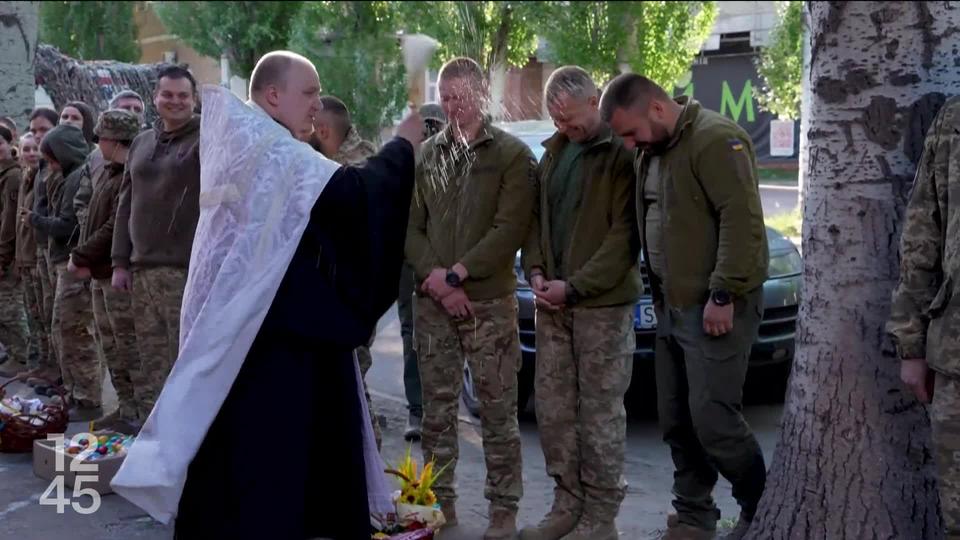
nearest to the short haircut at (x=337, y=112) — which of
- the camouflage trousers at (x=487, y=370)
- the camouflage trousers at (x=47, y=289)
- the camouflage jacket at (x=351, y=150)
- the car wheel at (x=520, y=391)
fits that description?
the camouflage jacket at (x=351, y=150)

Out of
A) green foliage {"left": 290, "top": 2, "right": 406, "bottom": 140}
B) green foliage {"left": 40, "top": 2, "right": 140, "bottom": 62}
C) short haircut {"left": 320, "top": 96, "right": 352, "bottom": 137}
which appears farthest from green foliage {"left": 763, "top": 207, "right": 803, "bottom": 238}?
green foliage {"left": 40, "top": 2, "right": 140, "bottom": 62}

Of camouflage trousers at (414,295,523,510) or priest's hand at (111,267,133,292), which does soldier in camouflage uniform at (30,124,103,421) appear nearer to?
priest's hand at (111,267,133,292)

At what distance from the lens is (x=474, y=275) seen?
17.6 ft

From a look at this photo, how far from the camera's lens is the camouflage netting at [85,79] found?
13.6m

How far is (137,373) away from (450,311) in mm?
2707

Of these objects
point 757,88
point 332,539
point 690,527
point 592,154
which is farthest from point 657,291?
point 757,88

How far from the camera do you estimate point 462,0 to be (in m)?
18.7

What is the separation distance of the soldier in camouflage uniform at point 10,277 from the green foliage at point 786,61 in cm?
1441

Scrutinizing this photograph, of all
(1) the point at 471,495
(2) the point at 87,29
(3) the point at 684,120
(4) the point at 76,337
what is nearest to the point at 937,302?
(3) the point at 684,120

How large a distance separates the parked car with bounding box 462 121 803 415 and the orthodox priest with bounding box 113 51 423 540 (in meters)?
3.39

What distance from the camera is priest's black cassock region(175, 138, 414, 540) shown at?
3855 millimetres

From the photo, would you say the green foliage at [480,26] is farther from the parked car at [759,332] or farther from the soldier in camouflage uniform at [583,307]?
the soldier in camouflage uniform at [583,307]

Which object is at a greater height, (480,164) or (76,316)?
(480,164)

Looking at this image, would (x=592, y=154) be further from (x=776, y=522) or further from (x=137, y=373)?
(x=137, y=373)
